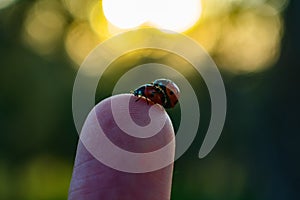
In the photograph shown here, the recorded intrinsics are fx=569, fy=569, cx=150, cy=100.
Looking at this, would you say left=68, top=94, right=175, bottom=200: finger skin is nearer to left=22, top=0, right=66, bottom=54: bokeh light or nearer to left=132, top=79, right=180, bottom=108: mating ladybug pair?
left=132, top=79, right=180, bottom=108: mating ladybug pair

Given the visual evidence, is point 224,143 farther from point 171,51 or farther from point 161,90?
point 161,90

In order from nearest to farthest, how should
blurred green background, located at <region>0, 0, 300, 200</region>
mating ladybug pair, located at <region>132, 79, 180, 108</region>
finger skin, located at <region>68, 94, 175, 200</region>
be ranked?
finger skin, located at <region>68, 94, 175, 200</region> < mating ladybug pair, located at <region>132, 79, 180, 108</region> < blurred green background, located at <region>0, 0, 300, 200</region>

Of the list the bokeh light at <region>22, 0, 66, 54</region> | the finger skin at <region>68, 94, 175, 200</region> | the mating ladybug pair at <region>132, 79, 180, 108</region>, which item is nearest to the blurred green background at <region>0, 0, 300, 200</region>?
the bokeh light at <region>22, 0, 66, 54</region>

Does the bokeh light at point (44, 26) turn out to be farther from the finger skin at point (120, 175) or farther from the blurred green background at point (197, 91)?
the finger skin at point (120, 175)

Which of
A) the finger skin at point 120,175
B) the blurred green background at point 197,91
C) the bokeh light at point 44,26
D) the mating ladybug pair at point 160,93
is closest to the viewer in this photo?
the finger skin at point 120,175

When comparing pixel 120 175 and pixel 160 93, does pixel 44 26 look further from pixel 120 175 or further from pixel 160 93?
pixel 120 175

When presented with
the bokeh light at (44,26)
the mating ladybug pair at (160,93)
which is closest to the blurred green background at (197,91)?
the bokeh light at (44,26)
